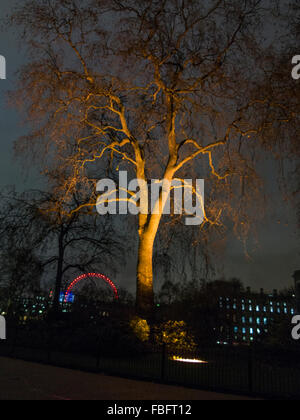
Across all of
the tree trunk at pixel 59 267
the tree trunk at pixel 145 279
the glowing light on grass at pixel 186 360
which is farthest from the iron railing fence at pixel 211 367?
the tree trunk at pixel 59 267

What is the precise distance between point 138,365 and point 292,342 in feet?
23.7

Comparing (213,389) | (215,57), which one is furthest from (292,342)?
(215,57)

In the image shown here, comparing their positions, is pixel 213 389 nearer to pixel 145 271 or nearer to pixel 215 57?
pixel 145 271

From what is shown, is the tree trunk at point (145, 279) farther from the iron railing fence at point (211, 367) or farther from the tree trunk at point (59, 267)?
the tree trunk at point (59, 267)

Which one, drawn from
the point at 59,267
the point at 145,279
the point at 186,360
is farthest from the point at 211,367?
the point at 59,267

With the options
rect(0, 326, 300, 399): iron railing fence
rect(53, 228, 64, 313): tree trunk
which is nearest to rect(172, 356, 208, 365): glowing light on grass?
rect(0, 326, 300, 399): iron railing fence

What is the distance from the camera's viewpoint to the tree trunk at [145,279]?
1698cm

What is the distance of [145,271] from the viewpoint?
672 inches

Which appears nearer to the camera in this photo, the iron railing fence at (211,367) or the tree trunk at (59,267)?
→ the iron railing fence at (211,367)

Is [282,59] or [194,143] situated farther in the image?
[194,143]

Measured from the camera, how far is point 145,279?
55.7ft

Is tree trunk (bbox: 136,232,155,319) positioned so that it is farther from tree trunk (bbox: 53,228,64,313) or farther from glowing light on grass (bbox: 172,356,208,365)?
tree trunk (bbox: 53,228,64,313)

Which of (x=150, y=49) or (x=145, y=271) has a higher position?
(x=150, y=49)
